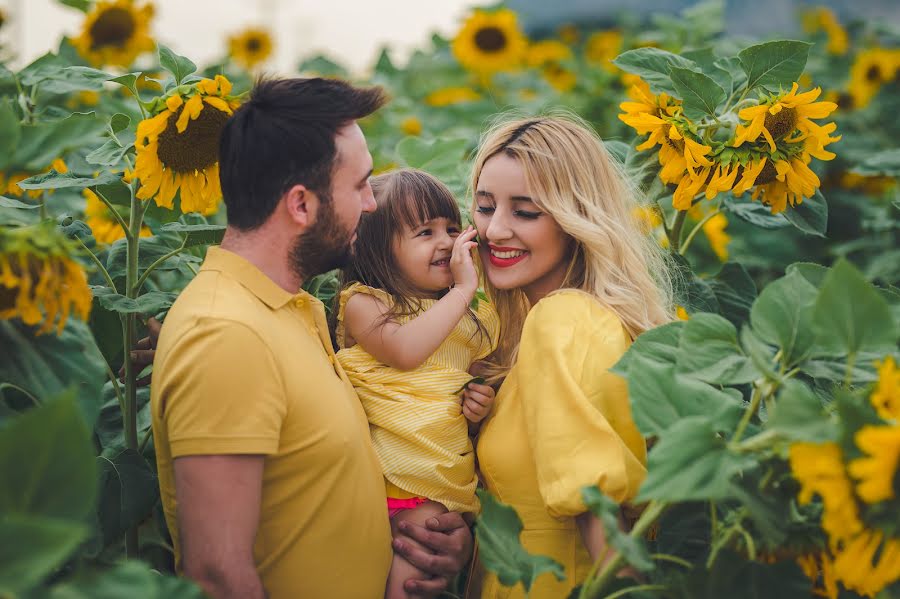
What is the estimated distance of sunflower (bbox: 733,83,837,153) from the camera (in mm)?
1806

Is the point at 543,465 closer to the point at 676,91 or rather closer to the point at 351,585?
the point at 351,585

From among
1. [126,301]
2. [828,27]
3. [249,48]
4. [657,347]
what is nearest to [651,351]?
[657,347]

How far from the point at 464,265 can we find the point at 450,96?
136 inches

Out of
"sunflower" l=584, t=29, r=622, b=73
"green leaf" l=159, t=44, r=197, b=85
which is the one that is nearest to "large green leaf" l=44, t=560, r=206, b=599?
"green leaf" l=159, t=44, r=197, b=85

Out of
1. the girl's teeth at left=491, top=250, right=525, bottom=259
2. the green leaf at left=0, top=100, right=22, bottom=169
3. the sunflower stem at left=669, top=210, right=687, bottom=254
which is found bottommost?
the girl's teeth at left=491, top=250, right=525, bottom=259

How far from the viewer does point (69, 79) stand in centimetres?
192

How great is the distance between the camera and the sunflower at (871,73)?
4.75m

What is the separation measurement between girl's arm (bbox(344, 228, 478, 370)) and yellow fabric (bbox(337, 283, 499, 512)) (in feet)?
0.13

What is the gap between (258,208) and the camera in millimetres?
1646

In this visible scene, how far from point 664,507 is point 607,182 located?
100 centimetres

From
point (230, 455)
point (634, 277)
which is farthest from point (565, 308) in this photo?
point (230, 455)

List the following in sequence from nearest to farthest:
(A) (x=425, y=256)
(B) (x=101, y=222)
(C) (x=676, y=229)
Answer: (A) (x=425, y=256)
(C) (x=676, y=229)
(B) (x=101, y=222)

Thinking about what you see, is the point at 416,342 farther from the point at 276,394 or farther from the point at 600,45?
the point at 600,45

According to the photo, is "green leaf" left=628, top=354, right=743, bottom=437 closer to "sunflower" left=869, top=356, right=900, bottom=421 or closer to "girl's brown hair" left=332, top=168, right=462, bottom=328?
"sunflower" left=869, top=356, right=900, bottom=421
